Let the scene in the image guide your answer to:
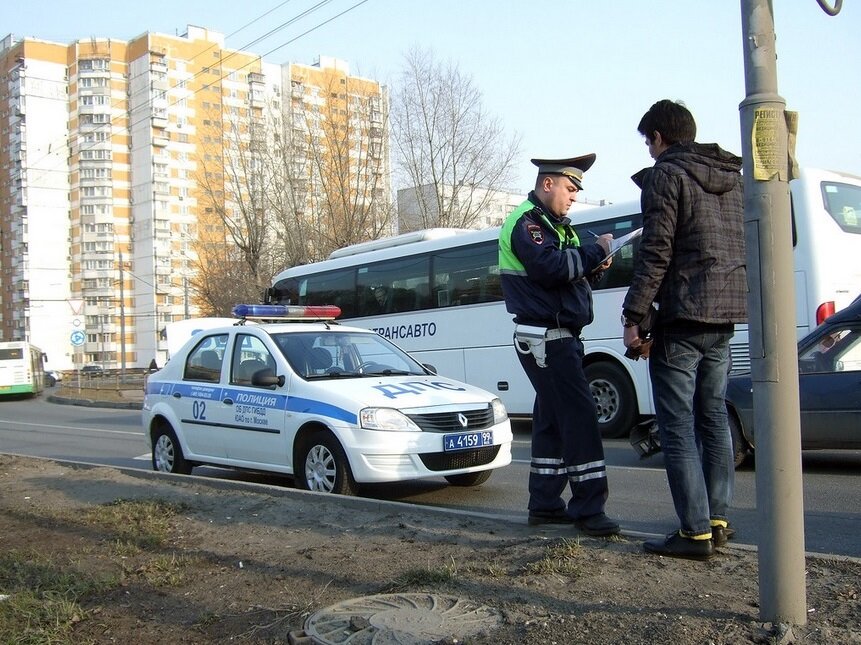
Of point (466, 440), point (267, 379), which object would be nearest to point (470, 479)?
point (466, 440)

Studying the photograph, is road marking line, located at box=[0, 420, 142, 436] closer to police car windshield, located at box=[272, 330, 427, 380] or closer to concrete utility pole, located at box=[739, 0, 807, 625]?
police car windshield, located at box=[272, 330, 427, 380]

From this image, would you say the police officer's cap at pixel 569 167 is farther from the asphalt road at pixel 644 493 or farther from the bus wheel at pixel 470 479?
the bus wheel at pixel 470 479

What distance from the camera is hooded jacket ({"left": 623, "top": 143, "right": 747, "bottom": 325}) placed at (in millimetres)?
3844

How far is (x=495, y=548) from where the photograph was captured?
434cm

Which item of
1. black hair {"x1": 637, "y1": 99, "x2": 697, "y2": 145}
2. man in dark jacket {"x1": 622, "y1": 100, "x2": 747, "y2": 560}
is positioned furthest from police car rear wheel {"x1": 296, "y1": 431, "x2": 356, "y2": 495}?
black hair {"x1": 637, "y1": 99, "x2": 697, "y2": 145}

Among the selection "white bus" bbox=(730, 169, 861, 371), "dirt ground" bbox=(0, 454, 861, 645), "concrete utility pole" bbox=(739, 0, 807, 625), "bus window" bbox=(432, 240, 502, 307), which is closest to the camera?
"concrete utility pole" bbox=(739, 0, 807, 625)

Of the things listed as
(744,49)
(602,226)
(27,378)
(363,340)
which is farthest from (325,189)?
(744,49)

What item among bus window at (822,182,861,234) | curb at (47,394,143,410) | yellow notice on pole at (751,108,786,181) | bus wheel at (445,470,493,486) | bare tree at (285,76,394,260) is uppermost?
bare tree at (285,76,394,260)

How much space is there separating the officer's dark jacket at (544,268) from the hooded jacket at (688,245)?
1.99ft

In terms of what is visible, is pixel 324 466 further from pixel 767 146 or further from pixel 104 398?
pixel 104 398

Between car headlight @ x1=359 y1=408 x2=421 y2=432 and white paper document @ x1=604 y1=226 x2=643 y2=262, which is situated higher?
white paper document @ x1=604 y1=226 x2=643 y2=262

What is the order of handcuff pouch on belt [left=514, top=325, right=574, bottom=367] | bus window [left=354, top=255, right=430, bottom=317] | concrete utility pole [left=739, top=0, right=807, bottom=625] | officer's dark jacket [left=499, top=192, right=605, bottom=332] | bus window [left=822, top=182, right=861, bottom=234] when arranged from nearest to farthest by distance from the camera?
1. concrete utility pole [left=739, top=0, right=807, bottom=625]
2. officer's dark jacket [left=499, top=192, right=605, bottom=332]
3. handcuff pouch on belt [left=514, top=325, right=574, bottom=367]
4. bus window [left=822, top=182, right=861, bottom=234]
5. bus window [left=354, top=255, right=430, bottom=317]

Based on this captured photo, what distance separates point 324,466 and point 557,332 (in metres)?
3.05

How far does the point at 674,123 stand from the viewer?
4.05 metres
